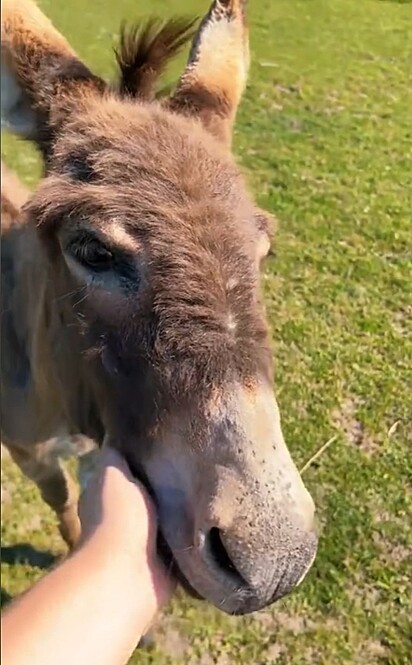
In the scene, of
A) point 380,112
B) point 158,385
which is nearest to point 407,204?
point 380,112

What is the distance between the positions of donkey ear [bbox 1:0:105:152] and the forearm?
121 cm

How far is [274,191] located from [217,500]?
2186 millimetres

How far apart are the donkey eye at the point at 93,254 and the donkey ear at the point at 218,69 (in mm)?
570

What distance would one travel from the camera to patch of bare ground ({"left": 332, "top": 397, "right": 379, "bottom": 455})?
2506mm

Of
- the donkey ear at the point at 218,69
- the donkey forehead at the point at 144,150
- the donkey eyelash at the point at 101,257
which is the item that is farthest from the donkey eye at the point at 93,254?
the donkey ear at the point at 218,69

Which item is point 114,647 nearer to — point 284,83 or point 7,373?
point 7,373

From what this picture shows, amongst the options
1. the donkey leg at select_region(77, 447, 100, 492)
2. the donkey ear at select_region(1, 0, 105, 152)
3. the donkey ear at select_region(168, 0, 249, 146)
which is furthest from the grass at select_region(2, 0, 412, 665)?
the donkey leg at select_region(77, 447, 100, 492)

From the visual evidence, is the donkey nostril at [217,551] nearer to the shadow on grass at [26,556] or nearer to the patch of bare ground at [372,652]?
the patch of bare ground at [372,652]

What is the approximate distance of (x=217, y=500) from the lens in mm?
1719

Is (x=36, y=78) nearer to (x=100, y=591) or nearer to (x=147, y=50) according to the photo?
(x=147, y=50)

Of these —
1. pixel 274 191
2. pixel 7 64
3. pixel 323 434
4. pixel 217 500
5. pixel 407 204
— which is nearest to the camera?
pixel 217 500

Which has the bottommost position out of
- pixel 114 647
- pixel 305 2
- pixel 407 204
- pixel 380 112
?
pixel 114 647

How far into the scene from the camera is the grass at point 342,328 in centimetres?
225

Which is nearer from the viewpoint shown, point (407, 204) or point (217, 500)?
point (217, 500)
